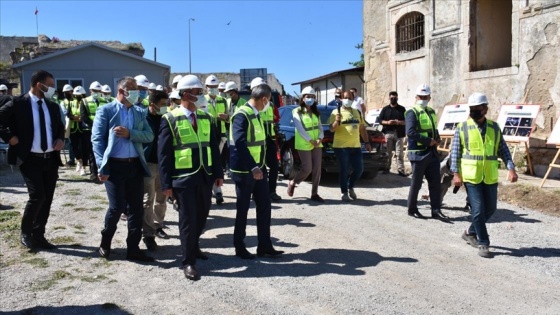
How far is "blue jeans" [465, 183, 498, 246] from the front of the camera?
6.19 m

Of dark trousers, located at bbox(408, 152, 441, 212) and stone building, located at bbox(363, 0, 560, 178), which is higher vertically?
stone building, located at bbox(363, 0, 560, 178)

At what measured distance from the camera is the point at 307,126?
9055 mm

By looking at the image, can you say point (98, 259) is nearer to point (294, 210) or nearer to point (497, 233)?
point (294, 210)

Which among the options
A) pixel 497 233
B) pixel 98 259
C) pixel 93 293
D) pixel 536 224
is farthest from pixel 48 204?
pixel 536 224

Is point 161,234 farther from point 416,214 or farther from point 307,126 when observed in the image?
point 416,214

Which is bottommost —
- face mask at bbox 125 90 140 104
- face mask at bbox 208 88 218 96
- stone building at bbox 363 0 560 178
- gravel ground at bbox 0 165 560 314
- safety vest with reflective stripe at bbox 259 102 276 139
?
gravel ground at bbox 0 165 560 314

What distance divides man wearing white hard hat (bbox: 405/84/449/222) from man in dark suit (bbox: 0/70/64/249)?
4.83 meters

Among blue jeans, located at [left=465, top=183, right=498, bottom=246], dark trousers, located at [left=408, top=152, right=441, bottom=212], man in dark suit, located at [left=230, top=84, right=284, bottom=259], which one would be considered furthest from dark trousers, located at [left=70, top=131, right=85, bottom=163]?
blue jeans, located at [left=465, top=183, right=498, bottom=246]

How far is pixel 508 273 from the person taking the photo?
557cm

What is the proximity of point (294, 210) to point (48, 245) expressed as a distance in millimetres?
3760

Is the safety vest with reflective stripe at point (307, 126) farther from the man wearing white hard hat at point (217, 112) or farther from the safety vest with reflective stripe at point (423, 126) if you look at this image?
the safety vest with reflective stripe at point (423, 126)

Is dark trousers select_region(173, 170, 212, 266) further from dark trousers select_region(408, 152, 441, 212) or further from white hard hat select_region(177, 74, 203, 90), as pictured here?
dark trousers select_region(408, 152, 441, 212)

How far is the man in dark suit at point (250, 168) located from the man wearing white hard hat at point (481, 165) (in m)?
2.34

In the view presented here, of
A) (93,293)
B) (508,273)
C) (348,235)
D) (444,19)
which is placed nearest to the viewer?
(93,293)
